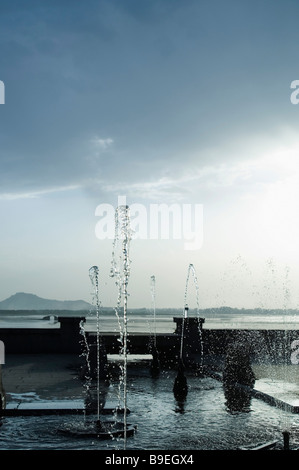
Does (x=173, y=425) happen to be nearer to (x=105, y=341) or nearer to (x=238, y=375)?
(x=238, y=375)

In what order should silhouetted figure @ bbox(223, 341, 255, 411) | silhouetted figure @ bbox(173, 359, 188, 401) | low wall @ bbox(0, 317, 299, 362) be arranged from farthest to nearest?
low wall @ bbox(0, 317, 299, 362) < silhouetted figure @ bbox(223, 341, 255, 411) < silhouetted figure @ bbox(173, 359, 188, 401)

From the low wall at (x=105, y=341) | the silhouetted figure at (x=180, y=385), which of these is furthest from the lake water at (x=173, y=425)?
the low wall at (x=105, y=341)

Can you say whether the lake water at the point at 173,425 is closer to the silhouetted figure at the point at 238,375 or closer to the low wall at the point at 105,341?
the silhouetted figure at the point at 238,375

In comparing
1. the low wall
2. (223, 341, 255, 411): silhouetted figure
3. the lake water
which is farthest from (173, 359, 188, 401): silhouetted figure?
the low wall

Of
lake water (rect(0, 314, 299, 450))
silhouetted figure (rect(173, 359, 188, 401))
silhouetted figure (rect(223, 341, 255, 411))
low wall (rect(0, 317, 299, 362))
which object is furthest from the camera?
low wall (rect(0, 317, 299, 362))

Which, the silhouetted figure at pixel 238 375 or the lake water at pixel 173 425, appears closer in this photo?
the lake water at pixel 173 425

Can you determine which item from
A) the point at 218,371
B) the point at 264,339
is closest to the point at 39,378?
the point at 218,371

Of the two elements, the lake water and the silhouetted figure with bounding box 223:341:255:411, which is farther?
the silhouetted figure with bounding box 223:341:255:411

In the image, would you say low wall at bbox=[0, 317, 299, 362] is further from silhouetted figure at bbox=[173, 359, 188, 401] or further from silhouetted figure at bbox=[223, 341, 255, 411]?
silhouetted figure at bbox=[173, 359, 188, 401]

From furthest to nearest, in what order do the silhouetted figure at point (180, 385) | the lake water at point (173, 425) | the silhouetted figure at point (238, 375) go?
the silhouetted figure at point (238, 375)
the silhouetted figure at point (180, 385)
the lake water at point (173, 425)

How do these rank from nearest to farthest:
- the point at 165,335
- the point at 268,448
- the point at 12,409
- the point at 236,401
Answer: the point at 268,448
the point at 12,409
the point at 236,401
the point at 165,335

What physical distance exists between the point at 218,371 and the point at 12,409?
757 cm

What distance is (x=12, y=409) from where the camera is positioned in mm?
9453

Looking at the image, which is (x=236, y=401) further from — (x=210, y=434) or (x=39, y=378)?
(x=39, y=378)
